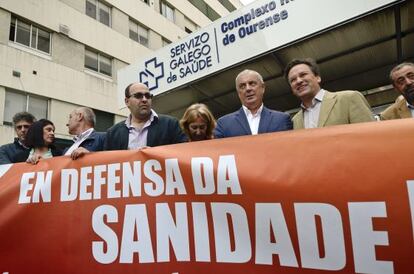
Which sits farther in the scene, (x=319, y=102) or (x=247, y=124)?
(x=247, y=124)

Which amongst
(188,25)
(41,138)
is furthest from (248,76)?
(188,25)

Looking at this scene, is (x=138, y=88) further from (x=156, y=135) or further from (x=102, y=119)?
(x=102, y=119)

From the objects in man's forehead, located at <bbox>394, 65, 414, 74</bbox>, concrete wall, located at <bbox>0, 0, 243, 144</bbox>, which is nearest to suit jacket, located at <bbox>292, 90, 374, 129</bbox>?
man's forehead, located at <bbox>394, 65, 414, 74</bbox>

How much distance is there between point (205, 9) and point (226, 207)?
26.9m

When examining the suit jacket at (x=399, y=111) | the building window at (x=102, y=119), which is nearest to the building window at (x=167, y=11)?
the building window at (x=102, y=119)

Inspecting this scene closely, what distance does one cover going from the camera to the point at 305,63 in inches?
95.8

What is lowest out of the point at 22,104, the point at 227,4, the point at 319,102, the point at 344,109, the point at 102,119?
the point at 344,109

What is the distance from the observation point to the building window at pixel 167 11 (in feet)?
71.2

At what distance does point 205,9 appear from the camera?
26719 millimetres

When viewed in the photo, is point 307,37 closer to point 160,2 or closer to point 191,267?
point 191,267

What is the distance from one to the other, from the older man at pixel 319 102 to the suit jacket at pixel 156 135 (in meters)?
0.95

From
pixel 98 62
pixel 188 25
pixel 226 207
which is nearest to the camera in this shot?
pixel 226 207

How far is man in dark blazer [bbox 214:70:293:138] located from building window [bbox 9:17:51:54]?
1278 cm

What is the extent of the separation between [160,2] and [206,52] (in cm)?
1822
